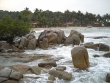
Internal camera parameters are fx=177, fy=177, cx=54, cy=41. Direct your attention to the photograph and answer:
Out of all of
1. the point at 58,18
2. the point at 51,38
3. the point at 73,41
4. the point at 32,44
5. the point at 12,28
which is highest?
the point at 58,18

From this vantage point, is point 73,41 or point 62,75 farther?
point 73,41

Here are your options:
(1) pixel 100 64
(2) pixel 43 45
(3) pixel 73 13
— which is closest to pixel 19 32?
(2) pixel 43 45

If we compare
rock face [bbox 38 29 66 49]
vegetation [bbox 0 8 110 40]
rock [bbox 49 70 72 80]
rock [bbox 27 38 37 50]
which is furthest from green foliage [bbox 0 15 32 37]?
vegetation [bbox 0 8 110 40]

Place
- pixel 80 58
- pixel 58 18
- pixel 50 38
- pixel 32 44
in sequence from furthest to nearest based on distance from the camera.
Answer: pixel 58 18 < pixel 50 38 < pixel 32 44 < pixel 80 58

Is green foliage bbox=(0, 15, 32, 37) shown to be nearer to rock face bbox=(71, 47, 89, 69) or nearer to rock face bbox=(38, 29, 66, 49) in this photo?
rock face bbox=(38, 29, 66, 49)

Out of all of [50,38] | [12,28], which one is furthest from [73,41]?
[12,28]

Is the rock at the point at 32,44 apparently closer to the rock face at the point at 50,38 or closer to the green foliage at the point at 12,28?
the rock face at the point at 50,38

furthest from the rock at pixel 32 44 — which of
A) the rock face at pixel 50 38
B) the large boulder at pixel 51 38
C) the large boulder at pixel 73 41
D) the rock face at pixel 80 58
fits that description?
the rock face at pixel 80 58

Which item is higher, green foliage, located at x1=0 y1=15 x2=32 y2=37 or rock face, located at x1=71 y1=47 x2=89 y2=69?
green foliage, located at x1=0 y1=15 x2=32 y2=37

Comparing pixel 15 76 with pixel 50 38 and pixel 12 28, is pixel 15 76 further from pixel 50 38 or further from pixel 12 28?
pixel 50 38

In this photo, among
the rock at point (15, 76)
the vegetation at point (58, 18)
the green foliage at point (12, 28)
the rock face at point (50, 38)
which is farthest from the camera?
the vegetation at point (58, 18)

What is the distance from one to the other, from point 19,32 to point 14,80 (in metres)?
11.7

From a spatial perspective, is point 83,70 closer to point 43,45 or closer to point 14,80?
point 14,80

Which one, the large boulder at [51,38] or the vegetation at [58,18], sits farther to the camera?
the vegetation at [58,18]
